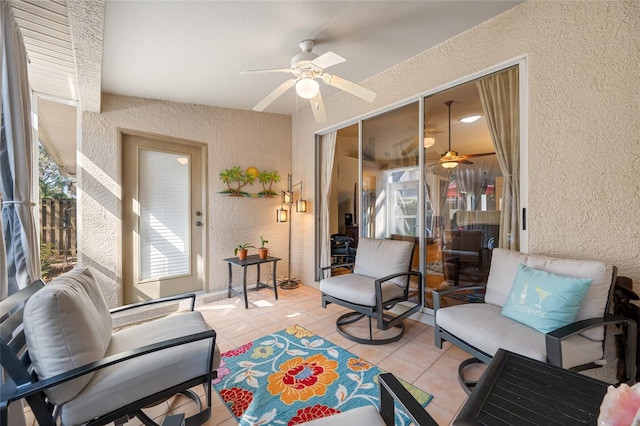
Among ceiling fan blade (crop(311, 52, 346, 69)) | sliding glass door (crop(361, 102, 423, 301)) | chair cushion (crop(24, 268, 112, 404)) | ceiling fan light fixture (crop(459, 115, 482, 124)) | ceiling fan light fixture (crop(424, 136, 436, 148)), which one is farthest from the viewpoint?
sliding glass door (crop(361, 102, 423, 301))

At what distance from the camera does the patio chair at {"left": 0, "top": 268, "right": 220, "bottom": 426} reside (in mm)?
1079

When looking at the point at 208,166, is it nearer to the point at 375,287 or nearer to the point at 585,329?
the point at 375,287

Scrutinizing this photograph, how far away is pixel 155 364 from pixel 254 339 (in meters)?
1.26

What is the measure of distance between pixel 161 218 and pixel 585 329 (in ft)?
13.6

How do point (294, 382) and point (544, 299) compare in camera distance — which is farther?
point (294, 382)

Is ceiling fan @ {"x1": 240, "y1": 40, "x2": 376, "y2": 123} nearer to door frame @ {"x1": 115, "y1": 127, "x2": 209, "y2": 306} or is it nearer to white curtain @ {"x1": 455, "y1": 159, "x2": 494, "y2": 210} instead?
white curtain @ {"x1": 455, "y1": 159, "x2": 494, "y2": 210}

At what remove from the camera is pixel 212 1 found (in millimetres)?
1907

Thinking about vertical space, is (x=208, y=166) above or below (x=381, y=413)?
above

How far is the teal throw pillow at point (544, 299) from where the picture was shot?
1.51 m

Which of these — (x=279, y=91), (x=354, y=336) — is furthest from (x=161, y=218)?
(x=354, y=336)

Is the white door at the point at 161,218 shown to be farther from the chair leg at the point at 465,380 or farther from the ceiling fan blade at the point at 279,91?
the chair leg at the point at 465,380

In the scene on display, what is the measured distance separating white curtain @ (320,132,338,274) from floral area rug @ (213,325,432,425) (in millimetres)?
1746

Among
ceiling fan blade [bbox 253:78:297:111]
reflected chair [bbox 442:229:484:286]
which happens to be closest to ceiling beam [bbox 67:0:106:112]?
ceiling fan blade [bbox 253:78:297:111]

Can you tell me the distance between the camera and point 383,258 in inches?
109
